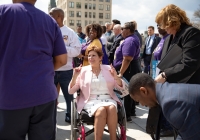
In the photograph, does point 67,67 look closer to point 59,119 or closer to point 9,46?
point 59,119

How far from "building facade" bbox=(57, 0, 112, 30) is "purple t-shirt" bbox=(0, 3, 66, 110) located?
80.0 metres

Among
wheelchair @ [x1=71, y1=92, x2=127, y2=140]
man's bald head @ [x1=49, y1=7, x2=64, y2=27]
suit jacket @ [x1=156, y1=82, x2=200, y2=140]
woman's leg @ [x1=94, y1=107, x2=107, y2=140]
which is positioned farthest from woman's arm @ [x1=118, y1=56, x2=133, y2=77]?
suit jacket @ [x1=156, y1=82, x2=200, y2=140]

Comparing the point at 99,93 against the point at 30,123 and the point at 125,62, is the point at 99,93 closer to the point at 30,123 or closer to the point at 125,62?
the point at 125,62

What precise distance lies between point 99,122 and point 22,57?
4.87ft

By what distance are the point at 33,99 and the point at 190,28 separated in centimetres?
160

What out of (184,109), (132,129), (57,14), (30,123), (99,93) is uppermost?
(57,14)

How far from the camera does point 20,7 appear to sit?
1798mm

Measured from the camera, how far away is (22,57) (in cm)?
176

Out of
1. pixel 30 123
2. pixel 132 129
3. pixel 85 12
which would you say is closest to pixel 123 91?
pixel 132 129

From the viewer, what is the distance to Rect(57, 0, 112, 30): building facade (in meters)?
82.1

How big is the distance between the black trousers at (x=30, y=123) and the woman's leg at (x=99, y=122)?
3.13 feet

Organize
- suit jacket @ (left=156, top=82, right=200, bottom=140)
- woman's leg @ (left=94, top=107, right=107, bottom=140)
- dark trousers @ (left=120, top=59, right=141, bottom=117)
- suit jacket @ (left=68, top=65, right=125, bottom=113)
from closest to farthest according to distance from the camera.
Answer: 1. suit jacket @ (left=156, top=82, right=200, bottom=140)
2. woman's leg @ (left=94, top=107, right=107, bottom=140)
3. suit jacket @ (left=68, top=65, right=125, bottom=113)
4. dark trousers @ (left=120, top=59, right=141, bottom=117)

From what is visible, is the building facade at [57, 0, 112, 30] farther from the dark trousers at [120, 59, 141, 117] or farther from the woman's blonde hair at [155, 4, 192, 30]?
the woman's blonde hair at [155, 4, 192, 30]

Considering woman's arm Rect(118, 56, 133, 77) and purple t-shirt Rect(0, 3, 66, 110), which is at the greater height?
purple t-shirt Rect(0, 3, 66, 110)
